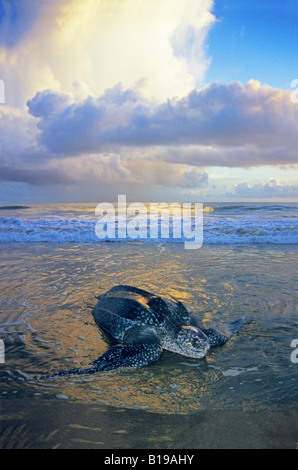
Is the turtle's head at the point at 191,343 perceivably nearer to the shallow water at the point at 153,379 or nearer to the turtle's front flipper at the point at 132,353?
the shallow water at the point at 153,379

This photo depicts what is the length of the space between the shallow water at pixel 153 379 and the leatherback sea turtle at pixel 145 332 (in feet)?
0.39

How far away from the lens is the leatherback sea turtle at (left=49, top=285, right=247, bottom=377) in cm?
316

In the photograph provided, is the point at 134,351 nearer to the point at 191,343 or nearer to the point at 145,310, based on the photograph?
the point at 145,310

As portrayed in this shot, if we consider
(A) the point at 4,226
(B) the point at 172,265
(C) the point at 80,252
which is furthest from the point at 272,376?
(A) the point at 4,226

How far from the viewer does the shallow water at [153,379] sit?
2.20 metres

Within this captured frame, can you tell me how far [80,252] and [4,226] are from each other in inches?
332

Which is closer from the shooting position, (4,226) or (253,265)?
(253,265)

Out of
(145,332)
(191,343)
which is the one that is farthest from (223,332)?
(145,332)

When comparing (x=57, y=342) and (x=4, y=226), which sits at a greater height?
(x=4, y=226)

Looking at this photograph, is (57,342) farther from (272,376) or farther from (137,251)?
(137,251)

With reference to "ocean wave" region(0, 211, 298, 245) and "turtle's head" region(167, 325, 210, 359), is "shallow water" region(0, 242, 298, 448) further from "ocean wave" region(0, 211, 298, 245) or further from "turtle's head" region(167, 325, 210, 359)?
"ocean wave" region(0, 211, 298, 245)

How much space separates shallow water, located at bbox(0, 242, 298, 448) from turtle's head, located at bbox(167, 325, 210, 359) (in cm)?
12

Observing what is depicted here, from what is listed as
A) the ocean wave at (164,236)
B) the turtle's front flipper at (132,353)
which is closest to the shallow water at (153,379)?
the turtle's front flipper at (132,353)

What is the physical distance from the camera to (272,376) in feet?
9.70
